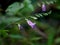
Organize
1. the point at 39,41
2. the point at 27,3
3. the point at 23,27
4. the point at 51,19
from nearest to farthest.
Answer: the point at 27,3 < the point at 23,27 < the point at 39,41 < the point at 51,19

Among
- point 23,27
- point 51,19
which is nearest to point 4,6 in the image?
point 23,27

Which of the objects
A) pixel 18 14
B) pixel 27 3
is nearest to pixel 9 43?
pixel 18 14

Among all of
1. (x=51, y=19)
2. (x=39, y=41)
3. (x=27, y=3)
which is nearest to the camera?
(x=27, y=3)

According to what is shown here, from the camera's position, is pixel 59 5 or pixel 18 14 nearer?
Result: pixel 18 14

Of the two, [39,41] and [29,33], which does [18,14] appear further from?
[39,41]

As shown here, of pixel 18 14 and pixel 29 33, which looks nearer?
pixel 18 14

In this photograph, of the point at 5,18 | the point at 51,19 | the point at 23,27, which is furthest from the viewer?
the point at 51,19

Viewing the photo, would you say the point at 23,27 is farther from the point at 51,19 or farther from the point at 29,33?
the point at 51,19

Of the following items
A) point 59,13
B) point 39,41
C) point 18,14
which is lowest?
point 39,41

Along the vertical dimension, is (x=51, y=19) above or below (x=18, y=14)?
below
